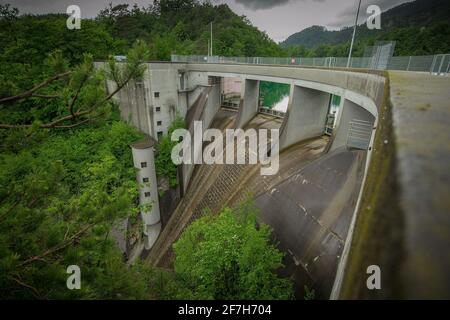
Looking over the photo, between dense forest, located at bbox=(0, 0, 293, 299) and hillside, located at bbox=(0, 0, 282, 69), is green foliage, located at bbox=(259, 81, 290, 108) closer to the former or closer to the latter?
hillside, located at bbox=(0, 0, 282, 69)

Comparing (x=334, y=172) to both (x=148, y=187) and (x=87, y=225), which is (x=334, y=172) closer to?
(x=87, y=225)

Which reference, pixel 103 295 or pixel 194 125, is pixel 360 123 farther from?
pixel 194 125

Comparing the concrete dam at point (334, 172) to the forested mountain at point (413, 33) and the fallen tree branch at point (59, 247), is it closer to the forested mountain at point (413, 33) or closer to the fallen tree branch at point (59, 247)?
the fallen tree branch at point (59, 247)

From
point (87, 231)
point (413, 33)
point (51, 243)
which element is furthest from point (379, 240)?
point (413, 33)

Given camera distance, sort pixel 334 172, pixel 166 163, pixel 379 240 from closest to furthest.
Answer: pixel 379 240
pixel 334 172
pixel 166 163

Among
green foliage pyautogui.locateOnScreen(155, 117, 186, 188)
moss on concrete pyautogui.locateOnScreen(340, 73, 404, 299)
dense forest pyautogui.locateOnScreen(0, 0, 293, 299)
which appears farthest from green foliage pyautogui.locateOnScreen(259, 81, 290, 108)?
moss on concrete pyautogui.locateOnScreen(340, 73, 404, 299)

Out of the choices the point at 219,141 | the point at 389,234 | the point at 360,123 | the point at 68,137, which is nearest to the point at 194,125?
the point at 219,141

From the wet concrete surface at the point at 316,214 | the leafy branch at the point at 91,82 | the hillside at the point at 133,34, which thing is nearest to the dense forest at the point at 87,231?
the leafy branch at the point at 91,82
